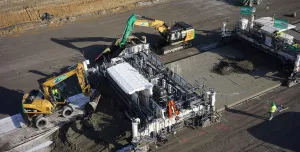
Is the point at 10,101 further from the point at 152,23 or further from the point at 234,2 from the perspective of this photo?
the point at 234,2

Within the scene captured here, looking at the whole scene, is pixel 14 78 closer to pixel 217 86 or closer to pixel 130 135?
pixel 130 135

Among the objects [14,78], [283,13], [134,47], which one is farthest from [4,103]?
[283,13]

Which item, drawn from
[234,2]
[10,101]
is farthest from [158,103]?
[234,2]

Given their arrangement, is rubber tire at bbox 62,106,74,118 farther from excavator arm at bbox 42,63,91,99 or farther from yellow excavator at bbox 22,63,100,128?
excavator arm at bbox 42,63,91,99

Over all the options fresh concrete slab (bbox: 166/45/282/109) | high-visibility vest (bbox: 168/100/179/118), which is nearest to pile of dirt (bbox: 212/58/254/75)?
fresh concrete slab (bbox: 166/45/282/109)

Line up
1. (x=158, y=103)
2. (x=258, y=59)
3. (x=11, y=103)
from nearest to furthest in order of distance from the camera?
(x=158, y=103), (x=11, y=103), (x=258, y=59)

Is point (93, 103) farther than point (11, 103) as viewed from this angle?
No
